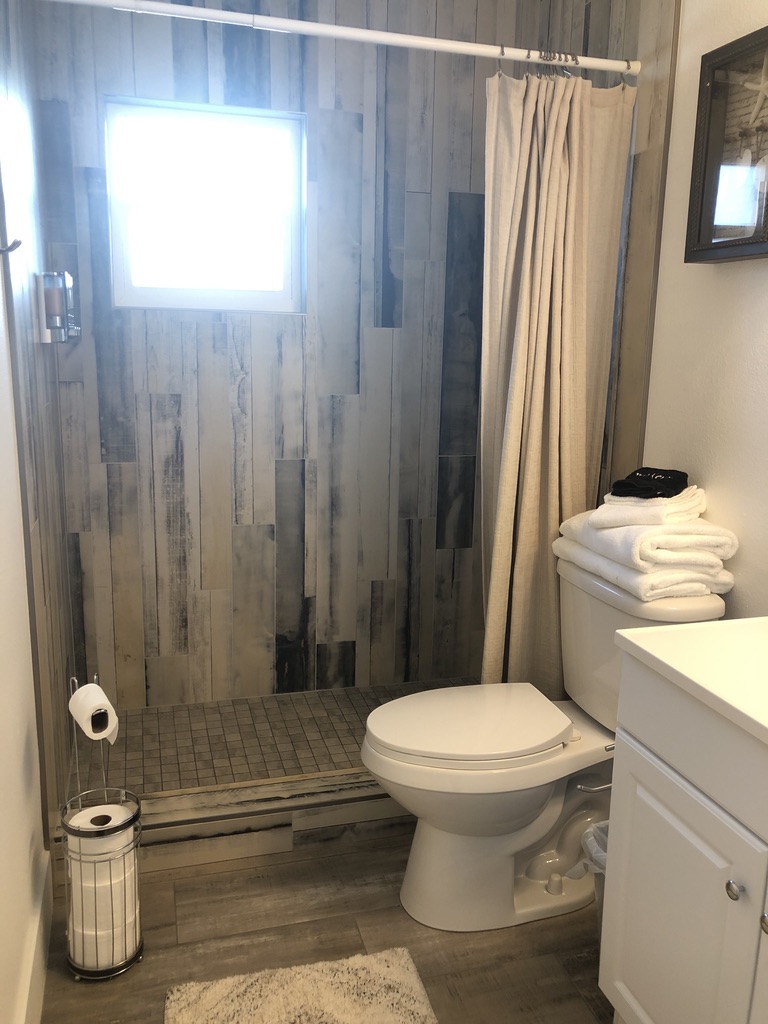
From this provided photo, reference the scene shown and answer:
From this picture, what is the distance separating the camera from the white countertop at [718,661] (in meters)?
1.26

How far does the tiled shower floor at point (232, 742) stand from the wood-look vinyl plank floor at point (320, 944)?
268mm

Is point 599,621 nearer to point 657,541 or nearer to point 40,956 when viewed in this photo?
point 657,541

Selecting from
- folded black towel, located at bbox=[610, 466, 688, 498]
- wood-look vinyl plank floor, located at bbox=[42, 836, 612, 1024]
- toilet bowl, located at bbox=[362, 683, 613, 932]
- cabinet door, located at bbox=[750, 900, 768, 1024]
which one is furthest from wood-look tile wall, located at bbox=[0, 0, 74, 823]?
cabinet door, located at bbox=[750, 900, 768, 1024]

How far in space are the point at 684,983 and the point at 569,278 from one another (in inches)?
60.6

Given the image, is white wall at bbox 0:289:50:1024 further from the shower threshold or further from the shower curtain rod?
the shower curtain rod

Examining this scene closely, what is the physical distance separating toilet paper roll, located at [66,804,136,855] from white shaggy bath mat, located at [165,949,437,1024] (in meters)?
0.32

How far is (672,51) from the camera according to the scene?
2.06 m

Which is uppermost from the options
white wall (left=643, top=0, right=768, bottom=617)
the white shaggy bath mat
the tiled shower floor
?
white wall (left=643, top=0, right=768, bottom=617)

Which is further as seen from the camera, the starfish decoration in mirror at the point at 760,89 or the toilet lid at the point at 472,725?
the toilet lid at the point at 472,725

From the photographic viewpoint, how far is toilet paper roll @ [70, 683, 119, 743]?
185 cm

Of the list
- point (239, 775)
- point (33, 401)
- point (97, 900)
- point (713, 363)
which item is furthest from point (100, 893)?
point (713, 363)

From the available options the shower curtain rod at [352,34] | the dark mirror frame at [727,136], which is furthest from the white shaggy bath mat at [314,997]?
the shower curtain rod at [352,34]

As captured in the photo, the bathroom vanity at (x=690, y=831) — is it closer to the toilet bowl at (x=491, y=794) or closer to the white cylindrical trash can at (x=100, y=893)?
the toilet bowl at (x=491, y=794)

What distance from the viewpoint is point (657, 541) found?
1.83 meters
